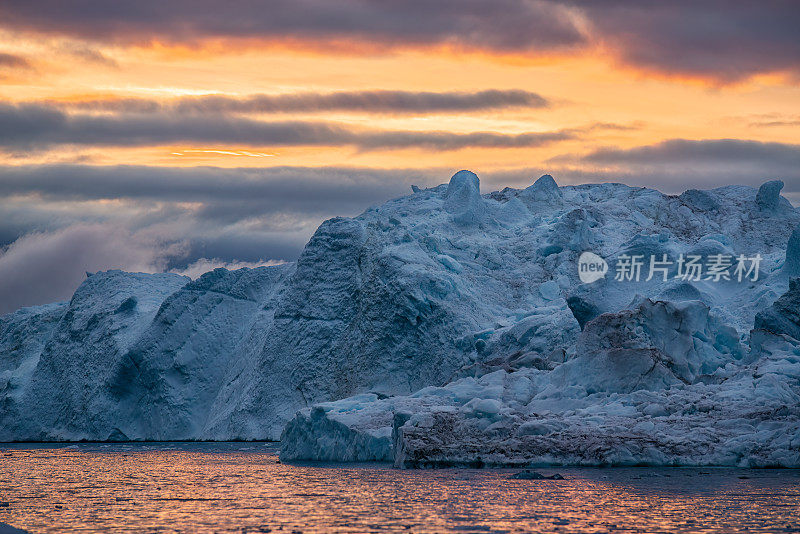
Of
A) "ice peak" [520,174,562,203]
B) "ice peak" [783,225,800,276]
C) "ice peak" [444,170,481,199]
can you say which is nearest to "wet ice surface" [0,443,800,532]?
"ice peak" [783,225,800,276]

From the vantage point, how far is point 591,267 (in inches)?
1834

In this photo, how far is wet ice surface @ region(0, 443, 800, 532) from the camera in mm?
16609

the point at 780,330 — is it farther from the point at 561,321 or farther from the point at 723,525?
the point at 723,525

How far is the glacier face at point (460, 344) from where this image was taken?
27266 millimetres

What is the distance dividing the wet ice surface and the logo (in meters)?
18.6

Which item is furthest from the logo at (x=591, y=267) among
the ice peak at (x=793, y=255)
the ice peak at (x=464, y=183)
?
the ice peak at (x=464, y=183)

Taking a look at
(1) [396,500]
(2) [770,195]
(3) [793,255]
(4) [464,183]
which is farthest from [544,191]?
(1) [396,500]

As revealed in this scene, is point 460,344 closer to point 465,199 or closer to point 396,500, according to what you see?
point 465,199

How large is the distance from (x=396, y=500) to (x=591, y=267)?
2839cm

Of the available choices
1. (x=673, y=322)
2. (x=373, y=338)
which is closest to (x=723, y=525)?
(x=673, y=322)

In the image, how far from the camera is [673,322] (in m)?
32.4

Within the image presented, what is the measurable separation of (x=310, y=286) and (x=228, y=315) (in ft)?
20.3

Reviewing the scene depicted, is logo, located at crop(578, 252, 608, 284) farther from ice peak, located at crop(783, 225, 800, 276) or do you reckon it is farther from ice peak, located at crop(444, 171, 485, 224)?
ice peak, located at crop(783, 225, 800, 276)

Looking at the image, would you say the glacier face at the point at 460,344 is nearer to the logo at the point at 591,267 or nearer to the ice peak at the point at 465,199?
the ice peak at the point at 465,199
